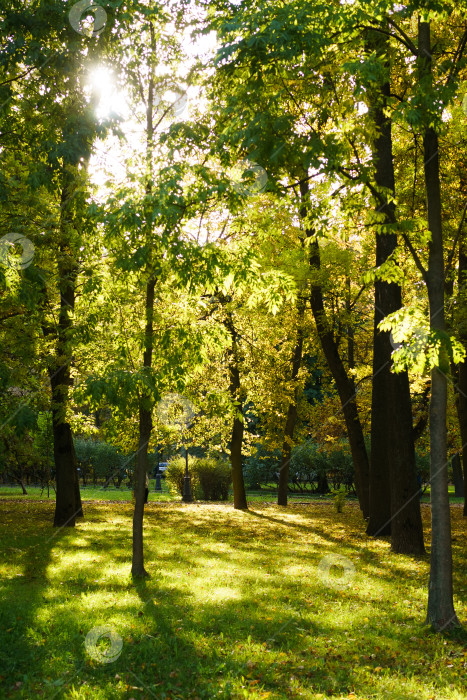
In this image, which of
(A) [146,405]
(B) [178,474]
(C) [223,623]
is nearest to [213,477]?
(B) [178,474]

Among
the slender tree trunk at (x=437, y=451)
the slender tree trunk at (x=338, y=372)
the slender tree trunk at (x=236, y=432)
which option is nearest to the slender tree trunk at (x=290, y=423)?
the slender tree trunk at (x=236, y=432)

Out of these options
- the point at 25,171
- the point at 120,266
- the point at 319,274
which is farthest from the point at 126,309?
the point at 319,274

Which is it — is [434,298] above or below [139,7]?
below

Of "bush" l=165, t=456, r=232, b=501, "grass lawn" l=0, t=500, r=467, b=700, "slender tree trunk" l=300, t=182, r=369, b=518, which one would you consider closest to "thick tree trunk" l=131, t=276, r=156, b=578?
"grass lawn" l=0, t=500, r=467, b=700

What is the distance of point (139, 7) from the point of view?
781cm

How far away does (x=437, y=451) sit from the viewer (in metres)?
6.59

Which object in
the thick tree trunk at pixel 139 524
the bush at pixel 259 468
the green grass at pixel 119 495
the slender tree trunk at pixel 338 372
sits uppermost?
the slender tree trunk at pixel 338 372

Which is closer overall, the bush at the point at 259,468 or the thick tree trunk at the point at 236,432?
the thick tree trunk at the point at 236,432

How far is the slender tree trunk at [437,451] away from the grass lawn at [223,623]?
370 millimetres

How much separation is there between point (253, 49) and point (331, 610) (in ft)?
22.4

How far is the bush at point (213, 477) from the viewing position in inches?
1027

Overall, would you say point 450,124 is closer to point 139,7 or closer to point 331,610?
point 139,7

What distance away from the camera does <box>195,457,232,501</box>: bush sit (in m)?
26.1

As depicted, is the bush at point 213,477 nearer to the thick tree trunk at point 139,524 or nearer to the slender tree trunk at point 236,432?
the slender tree trunk at point 236,432
